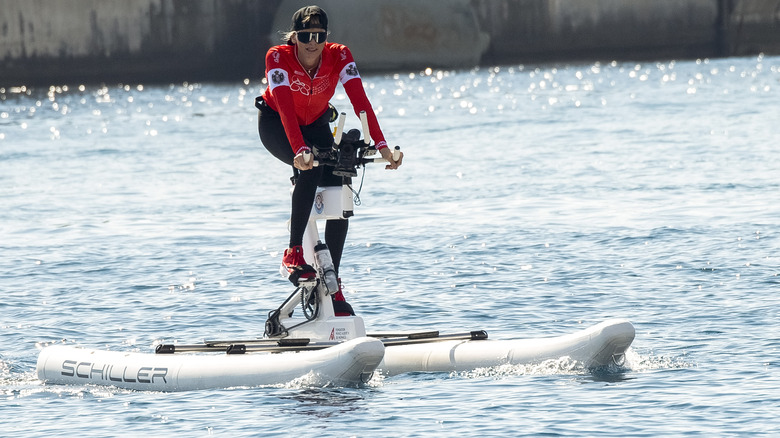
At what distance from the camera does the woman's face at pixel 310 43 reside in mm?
9008

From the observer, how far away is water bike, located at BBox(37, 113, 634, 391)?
8.53m

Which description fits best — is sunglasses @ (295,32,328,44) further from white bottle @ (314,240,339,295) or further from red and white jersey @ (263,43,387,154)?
white bottle @ (314,240,339,295)

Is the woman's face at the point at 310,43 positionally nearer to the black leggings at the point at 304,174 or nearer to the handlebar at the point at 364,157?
the black leggings at the point at 304,174

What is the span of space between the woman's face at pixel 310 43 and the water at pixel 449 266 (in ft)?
7.44

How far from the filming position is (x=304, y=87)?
30.2ft

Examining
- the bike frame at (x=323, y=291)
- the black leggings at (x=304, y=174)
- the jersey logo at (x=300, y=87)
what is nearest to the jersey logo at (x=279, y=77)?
the jersey logo at (x=300, y=87)

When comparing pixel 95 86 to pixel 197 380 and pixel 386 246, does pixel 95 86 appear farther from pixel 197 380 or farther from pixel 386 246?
pixel 197 380

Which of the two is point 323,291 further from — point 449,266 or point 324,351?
point 449,266

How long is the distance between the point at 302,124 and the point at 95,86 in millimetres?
43050

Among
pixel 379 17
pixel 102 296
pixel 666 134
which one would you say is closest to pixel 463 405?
pixel 102 296

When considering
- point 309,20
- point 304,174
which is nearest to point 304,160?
point 304,174

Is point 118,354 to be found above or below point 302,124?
below

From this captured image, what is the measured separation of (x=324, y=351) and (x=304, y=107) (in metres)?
1.80

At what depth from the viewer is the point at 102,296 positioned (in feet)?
41.9
